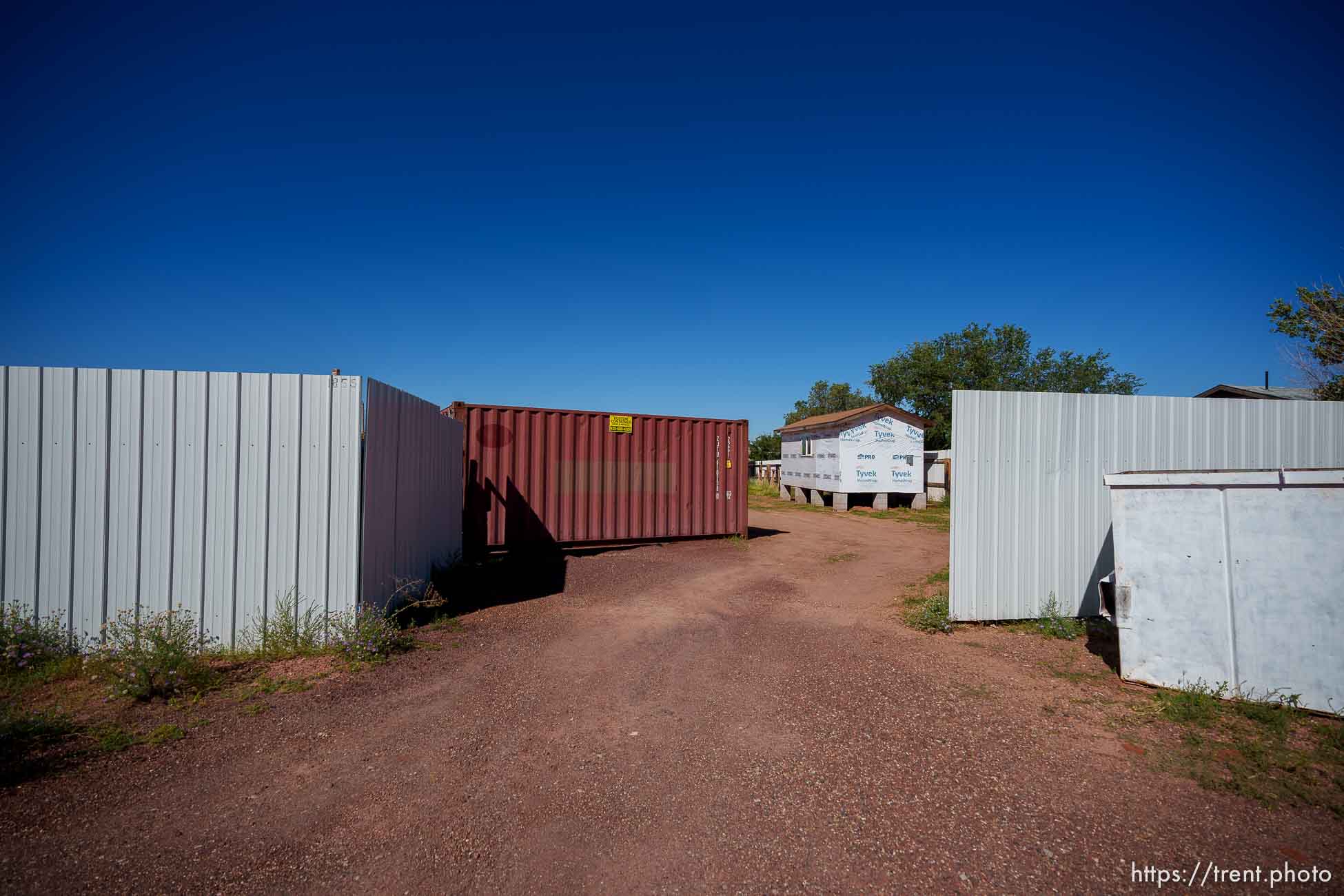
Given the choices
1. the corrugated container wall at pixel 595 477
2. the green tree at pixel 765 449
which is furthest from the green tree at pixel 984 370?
the corrugated container wall at pixel 595 477

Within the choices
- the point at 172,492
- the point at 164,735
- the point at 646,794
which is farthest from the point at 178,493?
the point at 646,794

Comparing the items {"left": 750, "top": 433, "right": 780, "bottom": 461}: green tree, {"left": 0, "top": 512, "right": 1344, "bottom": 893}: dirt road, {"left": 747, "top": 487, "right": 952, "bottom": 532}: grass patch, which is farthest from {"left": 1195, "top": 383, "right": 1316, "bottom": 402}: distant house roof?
{"left": 750, "top": 433, "right": 780, "bottom": 461}: green tree

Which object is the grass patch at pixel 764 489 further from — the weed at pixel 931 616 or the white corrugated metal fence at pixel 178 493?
the white corrugated metal fence at pixel 178 493

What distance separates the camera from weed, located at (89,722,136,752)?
313 cm

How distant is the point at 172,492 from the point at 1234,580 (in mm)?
7925

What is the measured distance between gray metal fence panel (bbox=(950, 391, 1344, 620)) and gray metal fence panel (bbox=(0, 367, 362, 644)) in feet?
19.2

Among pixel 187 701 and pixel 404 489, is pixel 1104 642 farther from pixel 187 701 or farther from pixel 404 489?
pixel 187 701

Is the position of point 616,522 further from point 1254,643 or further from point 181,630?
point 1254,643

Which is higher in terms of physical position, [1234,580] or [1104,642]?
[1234,580]

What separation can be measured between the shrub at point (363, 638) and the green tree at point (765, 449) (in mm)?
43586

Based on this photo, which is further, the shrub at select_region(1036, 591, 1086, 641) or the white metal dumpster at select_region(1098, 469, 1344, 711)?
the shrub at select_region(1036, 591, 1086, 641)

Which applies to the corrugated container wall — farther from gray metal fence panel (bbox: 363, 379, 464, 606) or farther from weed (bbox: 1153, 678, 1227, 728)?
weed (bbox: 1153, 678, 1227, 728)

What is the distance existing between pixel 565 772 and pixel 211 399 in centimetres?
411

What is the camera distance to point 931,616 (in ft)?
19.1
